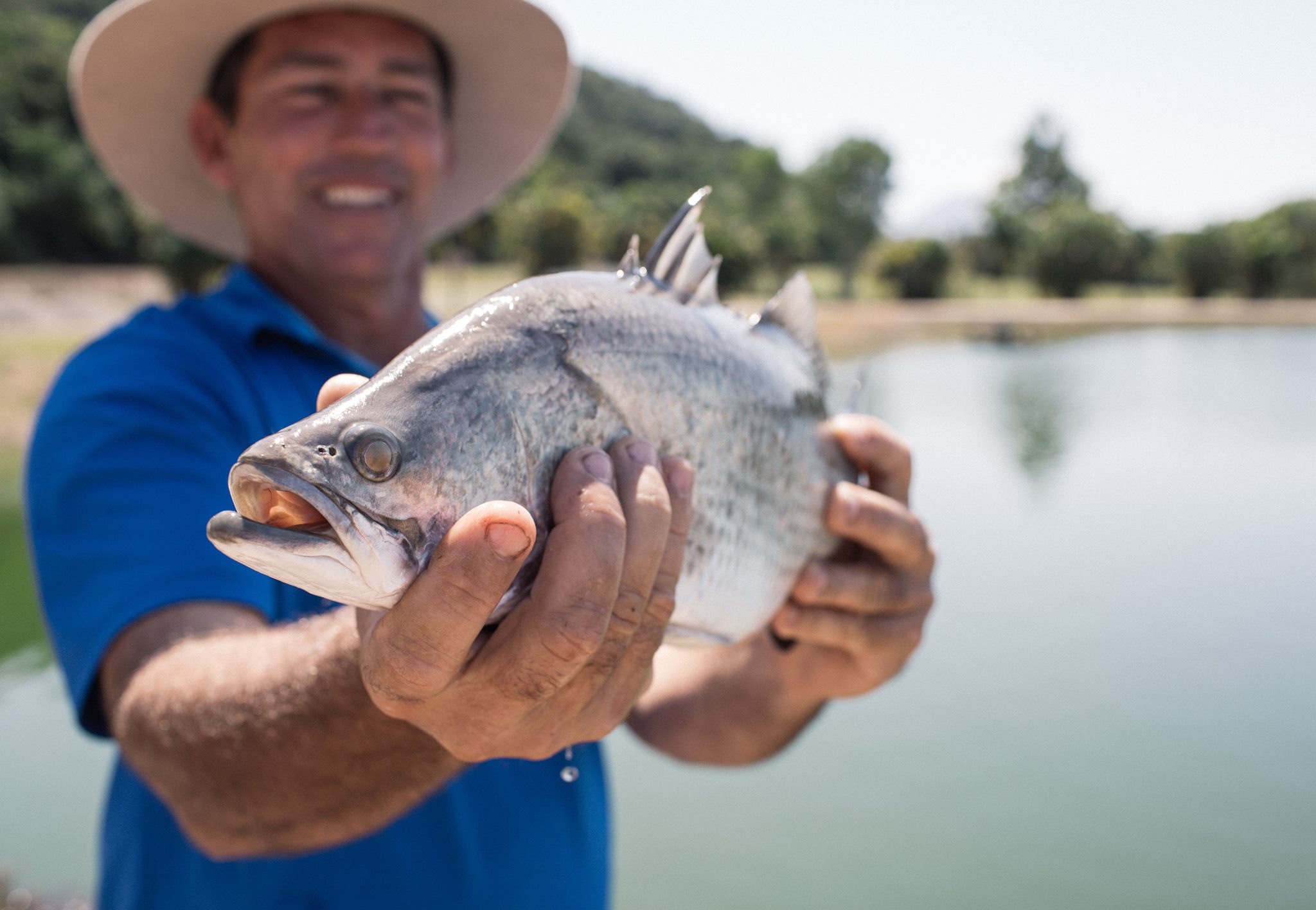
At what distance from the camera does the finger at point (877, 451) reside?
7.19ft

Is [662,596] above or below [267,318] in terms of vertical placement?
below

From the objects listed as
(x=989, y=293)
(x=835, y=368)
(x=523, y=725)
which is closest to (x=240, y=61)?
(x=523, y=725)

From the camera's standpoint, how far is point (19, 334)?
22.1m

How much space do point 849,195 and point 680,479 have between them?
173 feet

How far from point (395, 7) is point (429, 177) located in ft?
1.57

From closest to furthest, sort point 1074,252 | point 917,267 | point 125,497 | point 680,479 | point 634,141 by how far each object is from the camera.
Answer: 1. point 680,479
2. point 125,497
3. point 917,267
4. point 1074,252
5. point 634,141

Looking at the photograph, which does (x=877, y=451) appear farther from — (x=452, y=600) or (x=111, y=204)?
(x=111, y=204)

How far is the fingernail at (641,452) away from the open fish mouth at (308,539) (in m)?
0.35

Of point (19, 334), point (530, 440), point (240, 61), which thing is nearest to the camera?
point (530, 440)

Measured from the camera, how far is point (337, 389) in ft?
4.17

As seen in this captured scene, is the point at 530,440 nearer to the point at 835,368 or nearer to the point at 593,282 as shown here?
the point at 593,282

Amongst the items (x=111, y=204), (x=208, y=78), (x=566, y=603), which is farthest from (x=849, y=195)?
(x=566, y=603)

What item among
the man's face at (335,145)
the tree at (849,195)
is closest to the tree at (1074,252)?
the tree at (849,195)

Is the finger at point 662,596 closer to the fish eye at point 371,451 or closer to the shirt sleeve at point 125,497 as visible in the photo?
the fish eye at point 371,451
